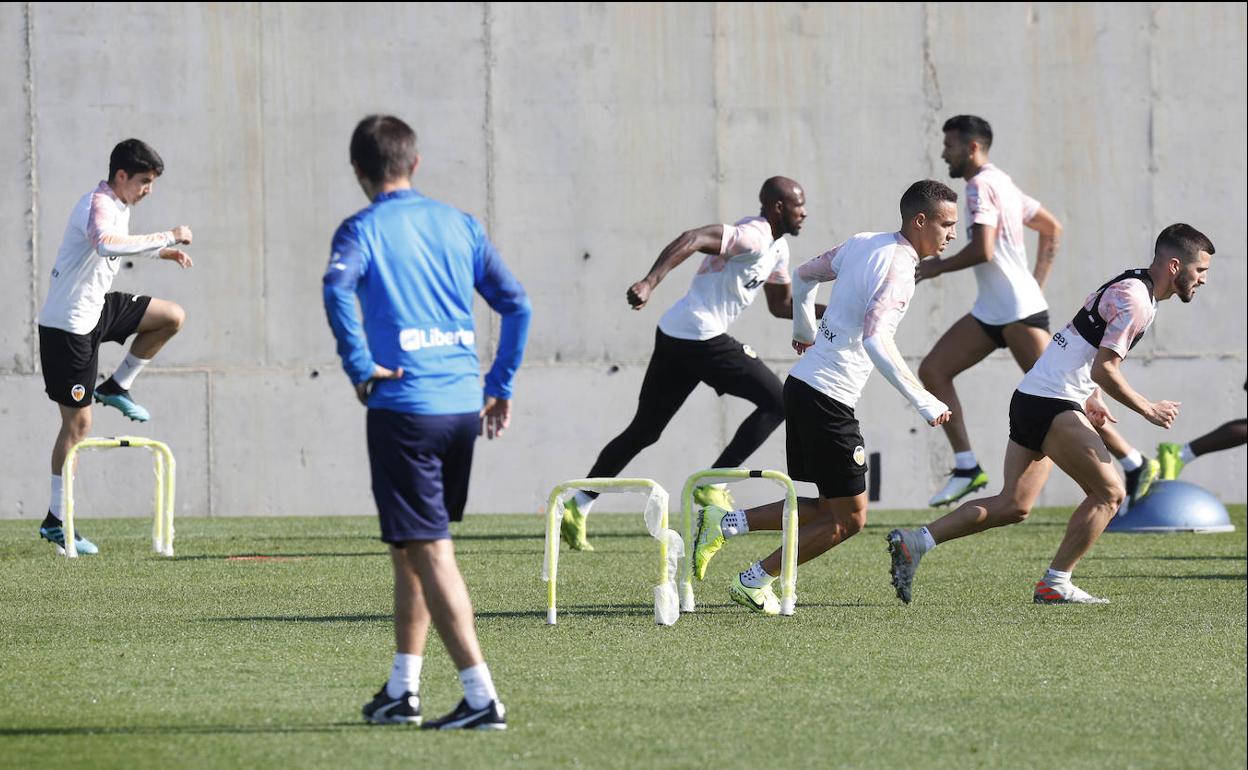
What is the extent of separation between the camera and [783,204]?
9.70 metres

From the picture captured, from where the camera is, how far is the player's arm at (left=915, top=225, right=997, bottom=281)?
36.0 feet

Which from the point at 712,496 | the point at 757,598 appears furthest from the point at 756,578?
the point at 712,496

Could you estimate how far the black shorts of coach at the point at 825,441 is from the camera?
754 cm

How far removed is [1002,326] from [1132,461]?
3.90 ft

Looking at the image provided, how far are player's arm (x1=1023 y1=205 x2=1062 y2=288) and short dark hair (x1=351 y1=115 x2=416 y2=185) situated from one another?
7.18m

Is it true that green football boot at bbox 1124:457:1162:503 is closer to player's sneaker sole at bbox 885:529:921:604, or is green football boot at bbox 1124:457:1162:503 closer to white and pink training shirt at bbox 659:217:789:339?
white and pink training shirt at bbox 659:217:789:339

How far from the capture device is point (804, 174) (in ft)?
49.9

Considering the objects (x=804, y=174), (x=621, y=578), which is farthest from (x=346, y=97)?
(x=621, y=578)

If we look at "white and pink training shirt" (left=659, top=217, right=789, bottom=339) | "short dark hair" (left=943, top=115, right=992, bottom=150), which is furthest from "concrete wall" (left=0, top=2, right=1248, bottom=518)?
"white and pink training shirt" (left=659, top=217, right=789, bottom=339)

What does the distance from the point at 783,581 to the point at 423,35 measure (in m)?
8.60

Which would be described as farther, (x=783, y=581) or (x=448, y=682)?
(x=783, y=581)

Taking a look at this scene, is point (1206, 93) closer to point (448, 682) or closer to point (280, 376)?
point (280, 376)

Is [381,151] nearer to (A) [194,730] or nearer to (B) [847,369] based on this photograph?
(A) [194,730]

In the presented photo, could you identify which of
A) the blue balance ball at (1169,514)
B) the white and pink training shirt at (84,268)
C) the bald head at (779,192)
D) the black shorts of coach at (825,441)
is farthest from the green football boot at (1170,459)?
the white and pink training shirt at (84,268)
